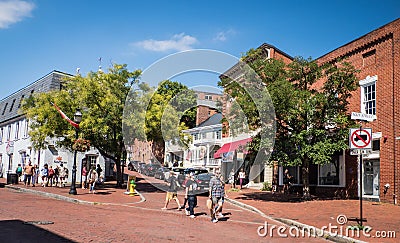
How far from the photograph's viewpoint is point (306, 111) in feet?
64.6

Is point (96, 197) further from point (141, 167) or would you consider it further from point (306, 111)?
point (141, 167)

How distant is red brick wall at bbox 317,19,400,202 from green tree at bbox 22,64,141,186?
13591 mm

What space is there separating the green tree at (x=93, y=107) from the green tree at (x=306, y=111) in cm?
748

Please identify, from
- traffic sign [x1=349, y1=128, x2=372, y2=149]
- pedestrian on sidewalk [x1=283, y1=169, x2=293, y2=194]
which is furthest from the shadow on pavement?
pedestrian on sidewalk [x1=283, y1=169, x2=293, y2=194]

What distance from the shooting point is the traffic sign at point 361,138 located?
1151 centimetres

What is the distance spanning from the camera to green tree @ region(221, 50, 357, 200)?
763 inches

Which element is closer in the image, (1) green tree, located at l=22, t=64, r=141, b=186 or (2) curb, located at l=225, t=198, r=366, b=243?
(2) curb, located at l=225, t=198, r=366, b=243

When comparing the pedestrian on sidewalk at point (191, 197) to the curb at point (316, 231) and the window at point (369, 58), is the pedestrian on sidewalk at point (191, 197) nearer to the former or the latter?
the curb at point (316, 231)

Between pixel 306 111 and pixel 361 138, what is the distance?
8.17m

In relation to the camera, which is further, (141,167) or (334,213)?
(141,167)

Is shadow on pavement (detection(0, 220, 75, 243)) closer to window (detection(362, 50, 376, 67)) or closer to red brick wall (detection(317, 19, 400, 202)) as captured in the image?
red brick wall (detection(317, 19, 400, 202))

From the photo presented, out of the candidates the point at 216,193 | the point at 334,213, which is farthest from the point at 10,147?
the point at 334,213

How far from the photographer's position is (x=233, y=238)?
33.3 ft

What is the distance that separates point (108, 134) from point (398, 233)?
18.2 meters
